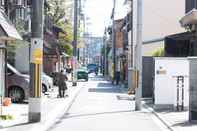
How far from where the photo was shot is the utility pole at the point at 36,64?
19234 mm

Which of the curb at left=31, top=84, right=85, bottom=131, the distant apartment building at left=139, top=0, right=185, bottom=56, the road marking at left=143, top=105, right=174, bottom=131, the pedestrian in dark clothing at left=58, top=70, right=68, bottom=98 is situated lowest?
the road marking at left=143, top=105, right=174, bottom=131

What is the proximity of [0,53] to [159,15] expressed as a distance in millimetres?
28906

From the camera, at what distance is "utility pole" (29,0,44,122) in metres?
19.2

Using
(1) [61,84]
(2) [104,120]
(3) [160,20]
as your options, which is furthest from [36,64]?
(3) [160,20]

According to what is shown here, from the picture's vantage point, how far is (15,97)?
95.3 feet

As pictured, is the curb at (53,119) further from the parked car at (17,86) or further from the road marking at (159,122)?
the road marking at (159,122)

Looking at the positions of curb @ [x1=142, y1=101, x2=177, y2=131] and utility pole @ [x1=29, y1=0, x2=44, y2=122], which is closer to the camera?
curb @ [x1=142, y1=101, x2=177, y2=131]

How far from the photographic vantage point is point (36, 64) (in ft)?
63.7

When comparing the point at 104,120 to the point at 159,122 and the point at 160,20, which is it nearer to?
the point at 159,122

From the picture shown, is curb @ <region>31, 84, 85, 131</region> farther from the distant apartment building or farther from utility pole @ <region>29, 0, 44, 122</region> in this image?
the distant apartment building

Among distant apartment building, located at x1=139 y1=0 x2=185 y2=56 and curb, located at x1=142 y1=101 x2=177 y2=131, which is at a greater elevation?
distant apartment building, located at x1=139 y1=0 x2=185 y2=56

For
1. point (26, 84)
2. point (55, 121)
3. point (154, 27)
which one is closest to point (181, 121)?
point (55, 121)

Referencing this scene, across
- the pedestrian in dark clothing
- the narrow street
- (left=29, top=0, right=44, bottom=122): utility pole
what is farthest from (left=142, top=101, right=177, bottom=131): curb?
the pedestrian in dark clothing

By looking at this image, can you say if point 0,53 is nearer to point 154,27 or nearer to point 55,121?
point 55,121
